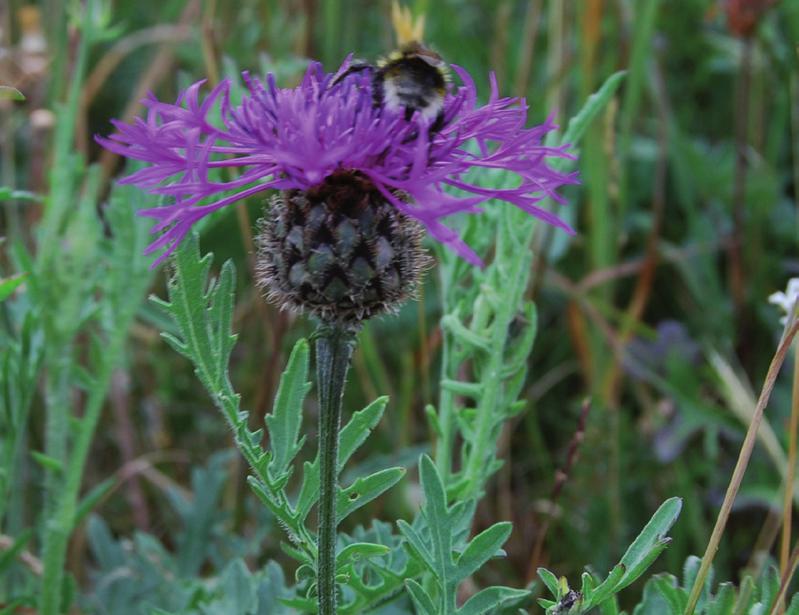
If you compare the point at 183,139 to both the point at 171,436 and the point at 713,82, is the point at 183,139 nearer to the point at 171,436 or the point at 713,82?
the point at 171,436

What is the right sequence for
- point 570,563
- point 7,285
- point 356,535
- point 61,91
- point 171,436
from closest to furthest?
point 7,285 → point 356,535 → point 570,563 → point 61,91 → point 171,436

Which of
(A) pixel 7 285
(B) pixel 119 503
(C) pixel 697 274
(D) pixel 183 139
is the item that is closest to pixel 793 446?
(D) pixel 183 139

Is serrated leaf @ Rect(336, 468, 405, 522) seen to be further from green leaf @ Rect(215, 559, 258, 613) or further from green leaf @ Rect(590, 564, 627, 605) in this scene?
green leaf @ Rect(215, 559, 258, 613)

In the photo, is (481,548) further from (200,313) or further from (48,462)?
(48,462)

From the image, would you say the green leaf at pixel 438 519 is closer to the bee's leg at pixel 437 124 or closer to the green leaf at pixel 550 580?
the green leaf at pixel 550 580

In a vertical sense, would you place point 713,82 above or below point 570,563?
above

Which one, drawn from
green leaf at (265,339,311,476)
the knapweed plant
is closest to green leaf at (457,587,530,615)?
the knapweed plant

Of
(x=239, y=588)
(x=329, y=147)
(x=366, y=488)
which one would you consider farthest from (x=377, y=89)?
(x=239, y=588)
